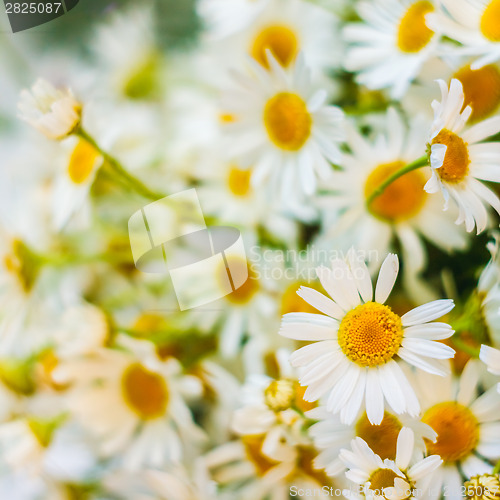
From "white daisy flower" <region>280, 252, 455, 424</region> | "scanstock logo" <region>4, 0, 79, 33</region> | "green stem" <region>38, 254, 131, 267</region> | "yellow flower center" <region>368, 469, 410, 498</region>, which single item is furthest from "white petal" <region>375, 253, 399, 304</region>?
"scanstock logo" <region>4, 0, 79, 33</region>

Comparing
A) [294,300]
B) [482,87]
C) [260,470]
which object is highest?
[482,87]

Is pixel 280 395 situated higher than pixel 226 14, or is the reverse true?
pixel 226 14

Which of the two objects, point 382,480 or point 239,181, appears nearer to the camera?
point 382,480

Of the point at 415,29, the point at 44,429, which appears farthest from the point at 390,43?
the point at 44,429

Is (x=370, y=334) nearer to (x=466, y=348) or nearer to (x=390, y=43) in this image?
(x=466, y=348)

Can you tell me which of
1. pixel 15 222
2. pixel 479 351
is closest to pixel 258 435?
pixel 479 351

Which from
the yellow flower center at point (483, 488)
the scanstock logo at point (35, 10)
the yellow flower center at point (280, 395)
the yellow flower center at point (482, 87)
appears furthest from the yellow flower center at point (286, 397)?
the scanstock logo at point (35, 10)

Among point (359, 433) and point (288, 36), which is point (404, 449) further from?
point (288, 36)

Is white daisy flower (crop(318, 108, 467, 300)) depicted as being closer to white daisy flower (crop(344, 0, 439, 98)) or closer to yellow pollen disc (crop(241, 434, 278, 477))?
white daisy flower (crop(344, 0, 439, 98))
